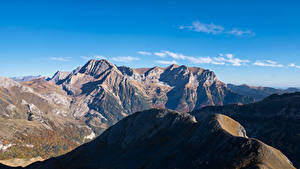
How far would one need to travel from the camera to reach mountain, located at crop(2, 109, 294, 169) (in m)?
64.2

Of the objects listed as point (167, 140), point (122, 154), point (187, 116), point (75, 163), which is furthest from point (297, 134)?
point (75, 163)

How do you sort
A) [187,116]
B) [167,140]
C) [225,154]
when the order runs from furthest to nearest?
[187,116] → [167,140] → [225,154]

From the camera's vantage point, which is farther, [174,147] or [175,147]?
[174,147]

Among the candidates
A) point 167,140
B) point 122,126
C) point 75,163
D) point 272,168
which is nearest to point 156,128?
point 167,140

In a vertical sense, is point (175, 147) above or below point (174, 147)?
above

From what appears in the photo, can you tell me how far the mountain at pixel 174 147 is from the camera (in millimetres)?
64250

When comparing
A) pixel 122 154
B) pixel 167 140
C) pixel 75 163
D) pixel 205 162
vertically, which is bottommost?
pixel 75 163

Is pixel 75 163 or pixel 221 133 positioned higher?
pixel 221 133

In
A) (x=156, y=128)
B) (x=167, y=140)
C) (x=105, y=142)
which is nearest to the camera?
(x=167, y=140)

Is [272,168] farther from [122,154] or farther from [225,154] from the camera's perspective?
[122,154]

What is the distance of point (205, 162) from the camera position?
70.2 meters

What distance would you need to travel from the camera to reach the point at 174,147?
9494 cm

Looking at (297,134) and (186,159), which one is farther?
(297,134)

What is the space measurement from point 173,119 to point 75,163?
68.8 m
